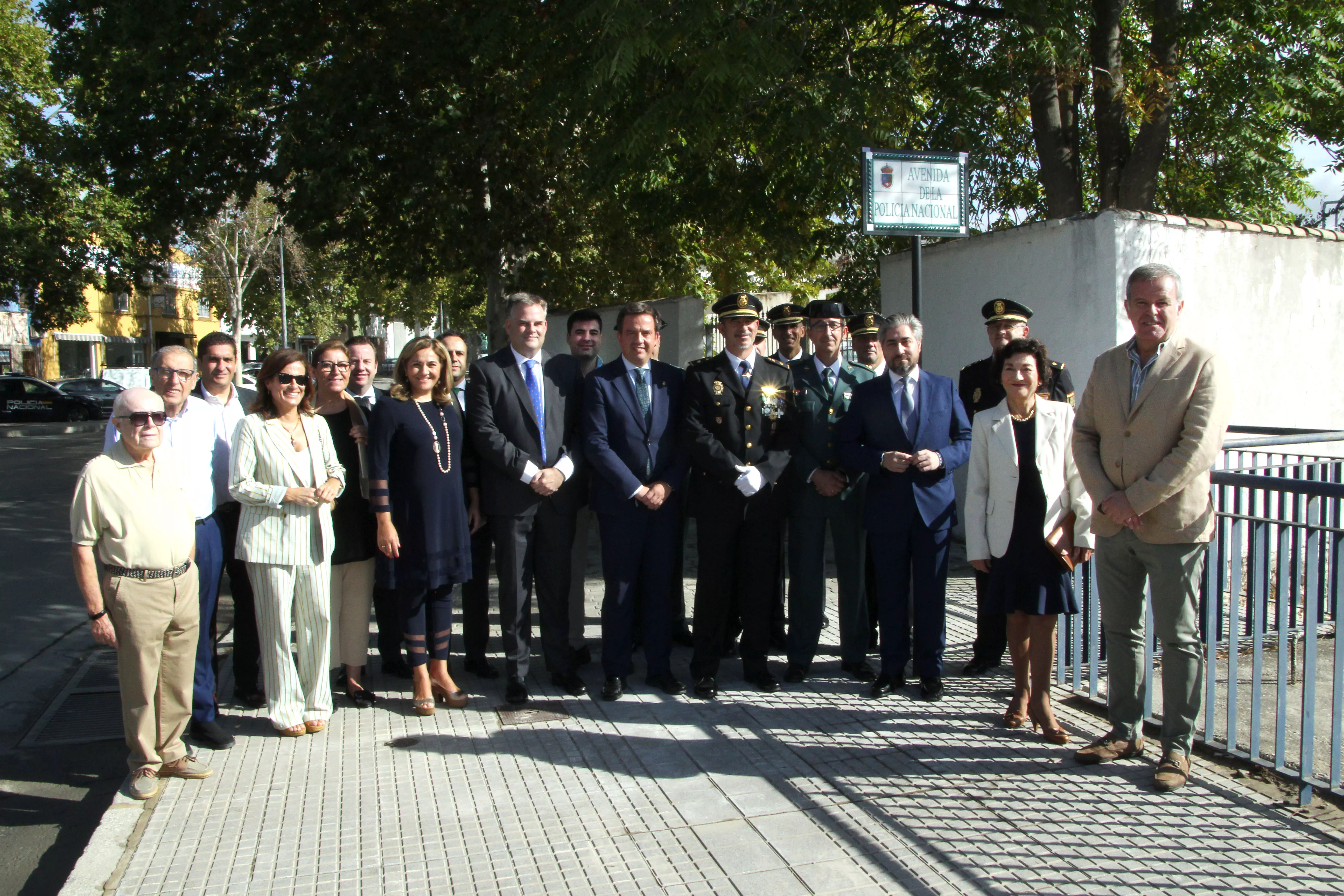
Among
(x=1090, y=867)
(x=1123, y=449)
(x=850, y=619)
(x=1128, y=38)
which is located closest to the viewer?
(x=1090, y=867)

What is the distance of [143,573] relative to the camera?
428 centimetres

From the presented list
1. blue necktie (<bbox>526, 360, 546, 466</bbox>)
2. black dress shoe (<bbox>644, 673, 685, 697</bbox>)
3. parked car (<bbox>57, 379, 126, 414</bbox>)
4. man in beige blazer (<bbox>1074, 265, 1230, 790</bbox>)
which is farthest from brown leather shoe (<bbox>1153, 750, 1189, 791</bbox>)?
parked car (<bbox>57, 379, 126, 414</bbox>)

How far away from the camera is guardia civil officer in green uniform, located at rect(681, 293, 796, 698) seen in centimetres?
540

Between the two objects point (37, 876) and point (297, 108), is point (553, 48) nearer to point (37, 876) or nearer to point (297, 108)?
point (297, 108)

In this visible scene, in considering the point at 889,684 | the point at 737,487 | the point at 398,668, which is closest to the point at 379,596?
the point at 398,668

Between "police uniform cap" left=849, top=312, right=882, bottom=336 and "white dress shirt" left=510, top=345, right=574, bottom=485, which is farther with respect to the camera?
"police uniform cap" left=849, top=312, right=882, bottom=336

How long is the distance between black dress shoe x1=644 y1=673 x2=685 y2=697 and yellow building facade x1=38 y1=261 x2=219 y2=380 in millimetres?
50679

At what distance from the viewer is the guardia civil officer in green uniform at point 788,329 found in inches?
266

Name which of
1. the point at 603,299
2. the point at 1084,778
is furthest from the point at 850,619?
the point at 603,299

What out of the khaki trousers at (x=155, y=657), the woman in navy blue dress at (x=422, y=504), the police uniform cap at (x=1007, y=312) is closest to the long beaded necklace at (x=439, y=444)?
the woman in navy blue dress at (x=422, y=504)

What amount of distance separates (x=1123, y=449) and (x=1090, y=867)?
1.64 metres

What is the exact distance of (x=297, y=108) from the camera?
40.9 feet

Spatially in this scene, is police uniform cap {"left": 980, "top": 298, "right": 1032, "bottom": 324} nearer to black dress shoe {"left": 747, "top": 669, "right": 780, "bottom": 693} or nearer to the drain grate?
black dress shoe {"left": 747, "top": 669, "right": 780, "bottom": 693}

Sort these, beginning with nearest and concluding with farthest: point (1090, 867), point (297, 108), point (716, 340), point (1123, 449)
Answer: point (1090, 867) → point (1123, 449) → point (716, 340) → point (297, 108)
